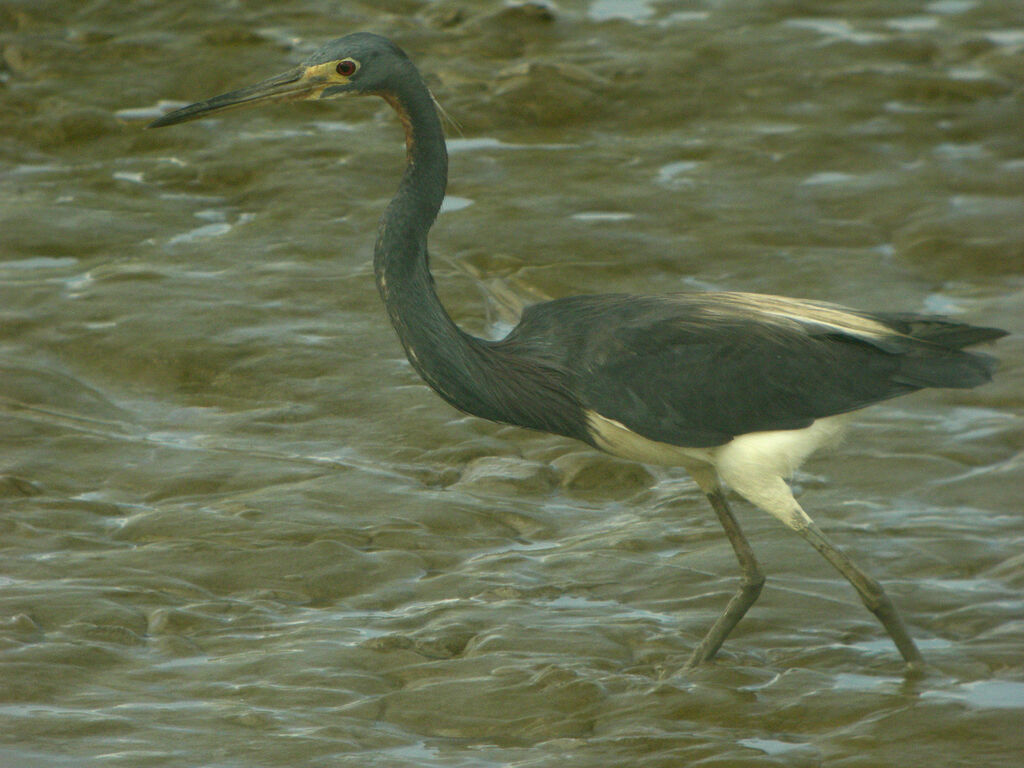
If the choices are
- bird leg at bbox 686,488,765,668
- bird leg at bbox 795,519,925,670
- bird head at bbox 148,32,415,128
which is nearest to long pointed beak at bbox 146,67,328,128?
bird head at bbox 148,32,415,128

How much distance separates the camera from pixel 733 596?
16.9 ft

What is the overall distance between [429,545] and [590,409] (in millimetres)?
1107

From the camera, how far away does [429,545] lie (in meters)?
5.74

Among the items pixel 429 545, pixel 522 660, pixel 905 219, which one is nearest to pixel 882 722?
pixel 522 660

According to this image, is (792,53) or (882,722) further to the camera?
(792,53)

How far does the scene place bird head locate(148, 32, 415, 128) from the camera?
4773mm

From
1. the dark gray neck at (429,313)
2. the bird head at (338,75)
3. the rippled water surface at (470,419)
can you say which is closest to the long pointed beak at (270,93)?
the bird head at (338,75)

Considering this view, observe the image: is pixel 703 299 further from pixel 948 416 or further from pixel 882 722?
pixel 948 416

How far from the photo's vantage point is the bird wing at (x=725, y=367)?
488 centimetres

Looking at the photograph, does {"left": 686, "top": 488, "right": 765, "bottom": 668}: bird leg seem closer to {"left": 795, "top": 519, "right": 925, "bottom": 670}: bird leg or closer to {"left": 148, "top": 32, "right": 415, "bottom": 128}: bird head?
{"left": 795, "top": 519, "right": 925, "bottom": 670}: bird leg

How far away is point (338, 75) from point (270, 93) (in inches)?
8.7

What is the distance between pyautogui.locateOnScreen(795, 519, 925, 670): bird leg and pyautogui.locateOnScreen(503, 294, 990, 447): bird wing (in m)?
0.37

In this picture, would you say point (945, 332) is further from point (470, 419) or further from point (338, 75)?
point (470, 419)

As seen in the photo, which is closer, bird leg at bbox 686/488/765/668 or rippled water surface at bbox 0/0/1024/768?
rippled water surface at bbox 0/0/1024/768
